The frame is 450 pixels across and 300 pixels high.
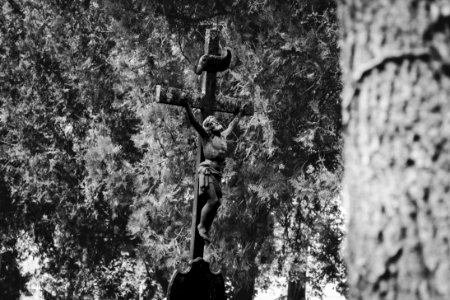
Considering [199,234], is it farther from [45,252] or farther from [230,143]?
[45,252]

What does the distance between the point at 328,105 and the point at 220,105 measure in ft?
23.5

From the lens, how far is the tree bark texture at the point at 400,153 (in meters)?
1.90

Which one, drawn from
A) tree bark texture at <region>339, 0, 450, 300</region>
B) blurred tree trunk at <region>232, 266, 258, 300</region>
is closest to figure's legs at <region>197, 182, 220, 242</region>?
tree bark texture at <region>339, 0, 450, 300</region>

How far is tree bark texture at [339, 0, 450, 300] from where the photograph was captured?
190cm

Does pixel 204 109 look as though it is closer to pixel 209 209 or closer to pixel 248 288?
pixel 209 209

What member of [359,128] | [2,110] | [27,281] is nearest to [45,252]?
[27,281]

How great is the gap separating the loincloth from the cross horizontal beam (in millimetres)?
704

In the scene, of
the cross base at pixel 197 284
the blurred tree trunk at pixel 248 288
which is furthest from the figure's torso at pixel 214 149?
the blurred tree trunk at pixel 248 288

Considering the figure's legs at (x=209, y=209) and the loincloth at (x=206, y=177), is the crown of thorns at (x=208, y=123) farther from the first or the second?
the figure's legs at (x=209, y=209)

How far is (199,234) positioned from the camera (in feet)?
23.8

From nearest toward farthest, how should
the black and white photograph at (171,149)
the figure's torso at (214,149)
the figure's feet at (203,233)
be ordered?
the figure's feet at (203,233)
the figure's torso at (214,149)
the black and white photograph at (171,149)

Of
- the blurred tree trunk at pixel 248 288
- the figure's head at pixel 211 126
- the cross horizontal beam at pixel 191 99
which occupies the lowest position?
the blurred tree trunk at pixel 248 288

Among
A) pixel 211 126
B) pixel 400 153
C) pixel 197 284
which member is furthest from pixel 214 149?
pixel 400 153

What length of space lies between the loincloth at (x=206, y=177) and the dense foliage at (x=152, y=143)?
7.31 meters
